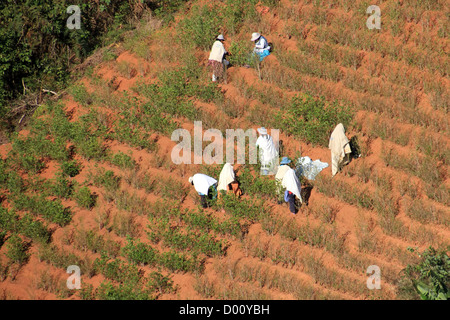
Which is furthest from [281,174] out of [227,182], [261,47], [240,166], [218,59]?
A: [261,47]

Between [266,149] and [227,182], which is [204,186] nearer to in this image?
[227,182]

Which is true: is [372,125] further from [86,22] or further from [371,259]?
[86,22]

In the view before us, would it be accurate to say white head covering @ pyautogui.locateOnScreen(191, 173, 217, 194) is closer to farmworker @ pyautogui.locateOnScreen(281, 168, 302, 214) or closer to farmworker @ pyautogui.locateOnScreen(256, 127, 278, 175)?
farmworker @ pyautogui.locateOnScreen(256, 127, 278, 175)

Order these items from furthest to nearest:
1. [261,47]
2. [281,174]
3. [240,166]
Answer: [261,47]
[240,166]
[281,174]

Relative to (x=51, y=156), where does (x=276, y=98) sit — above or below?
above

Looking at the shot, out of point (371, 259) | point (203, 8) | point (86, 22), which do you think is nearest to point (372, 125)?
point (371, 259)

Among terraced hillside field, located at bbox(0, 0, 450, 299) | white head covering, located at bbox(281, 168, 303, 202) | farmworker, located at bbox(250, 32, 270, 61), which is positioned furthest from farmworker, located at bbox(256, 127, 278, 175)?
farmworker, located at bbox(250, 32, 270, 61)
